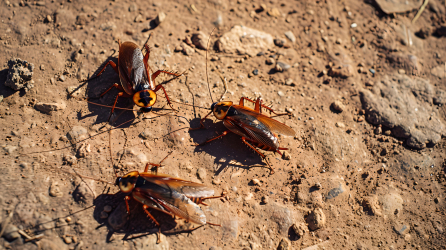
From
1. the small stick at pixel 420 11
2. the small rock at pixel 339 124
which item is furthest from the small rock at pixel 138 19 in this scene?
the small stick at pixel 420 11

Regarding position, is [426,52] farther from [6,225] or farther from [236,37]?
[6,225]

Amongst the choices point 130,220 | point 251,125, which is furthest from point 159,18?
point 130,220

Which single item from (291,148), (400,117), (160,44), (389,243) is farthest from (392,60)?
(160,44)

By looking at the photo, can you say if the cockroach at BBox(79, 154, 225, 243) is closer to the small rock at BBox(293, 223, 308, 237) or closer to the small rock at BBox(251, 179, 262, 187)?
the small rock at BBox(251, 179, 262, 187)

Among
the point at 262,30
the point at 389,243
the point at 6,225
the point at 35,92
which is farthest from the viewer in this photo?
the point at 262,30

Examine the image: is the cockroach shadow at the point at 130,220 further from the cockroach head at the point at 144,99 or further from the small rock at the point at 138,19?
the small rock at the point at 138,19

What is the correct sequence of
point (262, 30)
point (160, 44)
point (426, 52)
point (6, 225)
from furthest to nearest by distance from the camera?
point (426, 52) < point (262, 30) < point (160, 44) < point (6, 225)
